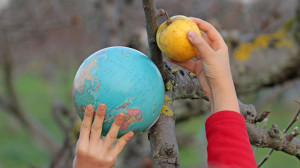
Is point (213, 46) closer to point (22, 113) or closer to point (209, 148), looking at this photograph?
point (209, 148)

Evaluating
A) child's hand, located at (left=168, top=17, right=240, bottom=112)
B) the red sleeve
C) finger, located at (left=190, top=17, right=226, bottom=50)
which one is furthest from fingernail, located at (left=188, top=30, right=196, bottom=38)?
the red sleeve

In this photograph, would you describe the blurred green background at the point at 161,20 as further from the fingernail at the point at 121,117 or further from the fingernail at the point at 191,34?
the fingernail at the point at 121,117

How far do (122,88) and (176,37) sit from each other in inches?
12.4

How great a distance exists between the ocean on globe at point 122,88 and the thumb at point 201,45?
0.82ft

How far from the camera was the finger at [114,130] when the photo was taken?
140 centimetres

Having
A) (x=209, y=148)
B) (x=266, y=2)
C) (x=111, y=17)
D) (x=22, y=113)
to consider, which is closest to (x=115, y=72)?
(x=209, y=148)

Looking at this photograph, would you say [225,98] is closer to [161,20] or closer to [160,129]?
[160,129]

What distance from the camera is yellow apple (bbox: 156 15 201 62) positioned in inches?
55.4

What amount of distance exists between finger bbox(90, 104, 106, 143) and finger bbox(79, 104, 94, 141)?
0.07 ft

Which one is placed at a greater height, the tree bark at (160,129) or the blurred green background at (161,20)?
the tree bark at (160,129)

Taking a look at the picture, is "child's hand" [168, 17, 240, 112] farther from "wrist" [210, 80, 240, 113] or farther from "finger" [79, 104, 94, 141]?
"finger" [79, 104, 94, 141]

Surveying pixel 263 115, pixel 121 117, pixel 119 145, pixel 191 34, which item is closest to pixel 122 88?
pixel 121 117

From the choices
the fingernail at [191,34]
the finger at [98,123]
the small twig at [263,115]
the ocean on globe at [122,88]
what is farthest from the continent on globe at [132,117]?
the small twig at [263,115]

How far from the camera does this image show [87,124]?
4.59ft
